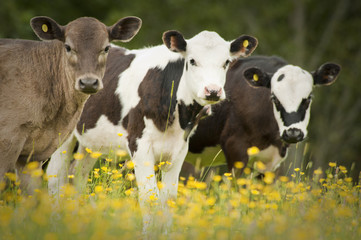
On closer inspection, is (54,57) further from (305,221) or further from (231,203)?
(305,221)

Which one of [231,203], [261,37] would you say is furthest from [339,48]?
[231,203]

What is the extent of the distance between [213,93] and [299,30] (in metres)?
13.6

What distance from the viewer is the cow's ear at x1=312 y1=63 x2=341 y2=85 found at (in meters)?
7.91

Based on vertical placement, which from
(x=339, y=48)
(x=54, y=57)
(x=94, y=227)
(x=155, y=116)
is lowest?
(x=94, y=227)

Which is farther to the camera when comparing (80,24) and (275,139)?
(275,139)

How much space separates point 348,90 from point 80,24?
49.2 feet

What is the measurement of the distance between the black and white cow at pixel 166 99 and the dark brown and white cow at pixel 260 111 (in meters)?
1.17

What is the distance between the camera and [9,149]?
5.07 metres

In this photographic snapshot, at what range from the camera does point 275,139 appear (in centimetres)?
775

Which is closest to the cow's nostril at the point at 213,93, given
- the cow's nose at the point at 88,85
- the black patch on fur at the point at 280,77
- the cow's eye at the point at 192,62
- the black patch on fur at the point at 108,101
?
the cow's eye at the point at 192,62

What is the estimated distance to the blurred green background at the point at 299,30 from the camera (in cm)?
1773

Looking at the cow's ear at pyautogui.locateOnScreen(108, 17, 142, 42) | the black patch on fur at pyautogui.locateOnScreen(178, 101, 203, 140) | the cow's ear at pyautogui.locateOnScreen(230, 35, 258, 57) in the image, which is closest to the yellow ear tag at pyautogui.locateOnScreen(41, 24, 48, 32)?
the cow's ear at pyautogui.locateOnScreen(108, 17, 142, 42)

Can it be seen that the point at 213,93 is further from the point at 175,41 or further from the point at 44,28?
the point at 44,28

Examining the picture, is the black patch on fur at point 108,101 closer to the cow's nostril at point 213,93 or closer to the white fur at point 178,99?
the white fur at point 178,99
